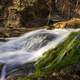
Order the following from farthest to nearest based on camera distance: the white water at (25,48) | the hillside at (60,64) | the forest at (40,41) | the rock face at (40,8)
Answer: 1. the rock face at (40,8)
2. the white water at (25,48)
3. the forest at (40,41)
4. the hillside at (60,64)

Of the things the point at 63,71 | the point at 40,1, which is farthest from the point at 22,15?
the point at 63,71

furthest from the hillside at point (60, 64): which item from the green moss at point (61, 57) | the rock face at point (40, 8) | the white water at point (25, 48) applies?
the rock face at point (40, 8)

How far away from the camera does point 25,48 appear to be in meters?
10.3

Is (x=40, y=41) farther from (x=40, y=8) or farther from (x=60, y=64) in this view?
(x=40, y=8)

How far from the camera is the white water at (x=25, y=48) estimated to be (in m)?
7.98

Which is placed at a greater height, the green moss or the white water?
the green moss

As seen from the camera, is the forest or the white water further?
the white water

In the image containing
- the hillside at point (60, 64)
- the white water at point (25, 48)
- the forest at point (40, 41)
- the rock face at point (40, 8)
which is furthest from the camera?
the rock face at point (40, 8)

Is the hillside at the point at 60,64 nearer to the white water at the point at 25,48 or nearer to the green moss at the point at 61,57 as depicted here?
the green moss at the point at 61,57

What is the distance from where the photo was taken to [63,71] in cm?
607

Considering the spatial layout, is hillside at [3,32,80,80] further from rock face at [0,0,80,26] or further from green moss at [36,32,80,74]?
rock face at [0,0,80,26]

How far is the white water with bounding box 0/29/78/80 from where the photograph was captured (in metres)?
7.98

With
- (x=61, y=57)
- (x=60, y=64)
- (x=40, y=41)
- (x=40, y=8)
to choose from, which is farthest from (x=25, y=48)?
(x=40, y=8)

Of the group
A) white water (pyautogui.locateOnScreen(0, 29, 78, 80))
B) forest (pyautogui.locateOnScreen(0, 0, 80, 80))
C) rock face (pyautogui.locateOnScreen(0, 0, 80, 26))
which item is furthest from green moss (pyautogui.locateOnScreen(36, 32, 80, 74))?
rock face (pyautogui.locateOnScreen(0, 0, 80, 26))
